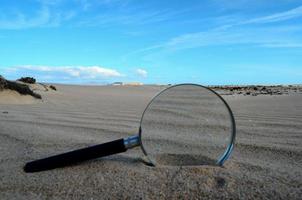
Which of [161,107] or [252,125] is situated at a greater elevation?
[161,107]

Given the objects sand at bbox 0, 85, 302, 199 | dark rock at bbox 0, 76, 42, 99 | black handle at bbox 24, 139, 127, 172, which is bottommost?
sand at bbox 0, 85, 302, 199

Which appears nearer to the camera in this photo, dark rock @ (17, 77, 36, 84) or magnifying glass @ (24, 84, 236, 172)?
magnifying glass @ (24, 84, 236, 172)

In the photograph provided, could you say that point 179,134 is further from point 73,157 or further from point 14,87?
point 14,87

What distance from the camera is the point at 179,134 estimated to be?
2.19 m

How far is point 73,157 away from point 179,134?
2.01ft

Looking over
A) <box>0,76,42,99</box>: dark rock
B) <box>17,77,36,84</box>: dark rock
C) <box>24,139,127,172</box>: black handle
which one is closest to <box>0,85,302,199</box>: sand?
<box>24,139,127,172</box>: black handle

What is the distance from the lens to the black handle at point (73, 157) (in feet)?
5.89

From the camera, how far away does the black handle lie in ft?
5.89

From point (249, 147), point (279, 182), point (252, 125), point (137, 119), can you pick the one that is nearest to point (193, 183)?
point (279, 182)

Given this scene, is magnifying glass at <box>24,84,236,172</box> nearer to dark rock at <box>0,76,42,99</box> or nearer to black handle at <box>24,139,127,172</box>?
black handle at <box>24,139,127,172</box>

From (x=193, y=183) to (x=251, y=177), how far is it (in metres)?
0.25

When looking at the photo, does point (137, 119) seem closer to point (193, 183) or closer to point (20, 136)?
point (20, 136)

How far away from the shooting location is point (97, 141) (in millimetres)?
2604

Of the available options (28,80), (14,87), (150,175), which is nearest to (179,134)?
(150,175)
